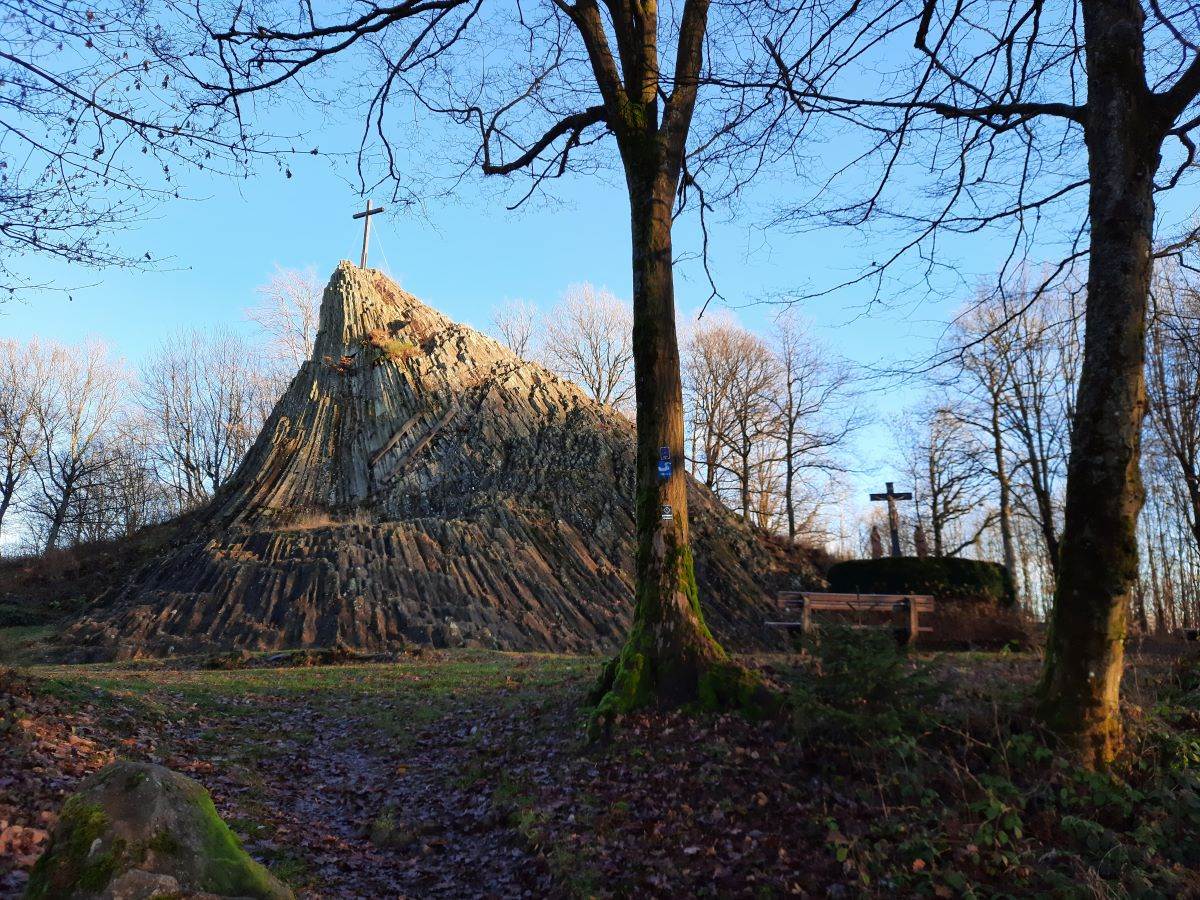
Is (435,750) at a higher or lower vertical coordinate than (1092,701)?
lower

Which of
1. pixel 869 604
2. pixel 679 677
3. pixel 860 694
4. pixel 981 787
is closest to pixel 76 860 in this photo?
pixel 981 787

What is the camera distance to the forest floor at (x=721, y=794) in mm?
4309

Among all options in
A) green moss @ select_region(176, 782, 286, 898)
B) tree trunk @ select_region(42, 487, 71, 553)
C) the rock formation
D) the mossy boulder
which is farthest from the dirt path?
tree trunk @ select_region(42, 487, 71, 553)

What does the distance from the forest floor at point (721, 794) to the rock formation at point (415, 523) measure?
1140 cm

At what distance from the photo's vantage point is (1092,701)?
5.13 metres

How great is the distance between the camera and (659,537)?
754cm

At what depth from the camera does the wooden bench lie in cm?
1484

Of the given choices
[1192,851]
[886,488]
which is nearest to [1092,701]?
[1192,851]

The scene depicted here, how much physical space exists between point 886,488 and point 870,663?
2322 cm

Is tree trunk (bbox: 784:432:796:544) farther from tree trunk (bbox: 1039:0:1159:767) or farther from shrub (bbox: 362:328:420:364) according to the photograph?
tree trunk (bbox: 1039:0:1159:767)

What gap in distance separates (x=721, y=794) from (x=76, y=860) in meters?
3.74

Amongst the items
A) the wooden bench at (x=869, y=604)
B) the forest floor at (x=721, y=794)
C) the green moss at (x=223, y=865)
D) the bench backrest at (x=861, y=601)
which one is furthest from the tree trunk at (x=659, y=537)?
the bench backrest at (x=861, y=601)

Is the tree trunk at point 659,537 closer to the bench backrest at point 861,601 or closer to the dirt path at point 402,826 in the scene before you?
the dirt path at point 402,826

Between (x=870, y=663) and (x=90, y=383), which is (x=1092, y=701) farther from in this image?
(x=90, y=383)
